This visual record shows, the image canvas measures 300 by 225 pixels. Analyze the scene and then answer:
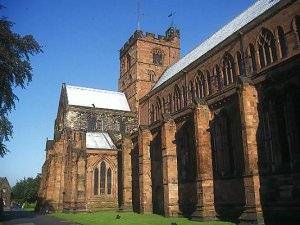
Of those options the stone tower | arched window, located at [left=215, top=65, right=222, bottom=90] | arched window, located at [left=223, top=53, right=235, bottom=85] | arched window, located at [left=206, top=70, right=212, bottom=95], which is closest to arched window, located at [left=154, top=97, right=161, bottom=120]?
the stone tower

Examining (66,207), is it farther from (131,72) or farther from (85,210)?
(131,72)

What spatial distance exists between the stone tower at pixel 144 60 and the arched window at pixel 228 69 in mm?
20828

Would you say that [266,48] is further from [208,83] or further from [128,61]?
[128,61]

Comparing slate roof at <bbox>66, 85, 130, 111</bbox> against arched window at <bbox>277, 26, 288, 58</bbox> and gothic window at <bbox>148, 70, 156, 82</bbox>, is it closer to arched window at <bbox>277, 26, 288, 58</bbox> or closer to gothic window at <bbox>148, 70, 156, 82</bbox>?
gothic window at <bbox>148, 70, 156, 82</bbox>

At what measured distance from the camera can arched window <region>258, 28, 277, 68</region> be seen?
22172mm

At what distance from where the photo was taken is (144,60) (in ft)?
157

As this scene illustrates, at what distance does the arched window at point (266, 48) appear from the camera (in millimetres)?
22172

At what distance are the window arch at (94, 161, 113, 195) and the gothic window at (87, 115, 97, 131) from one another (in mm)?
7203

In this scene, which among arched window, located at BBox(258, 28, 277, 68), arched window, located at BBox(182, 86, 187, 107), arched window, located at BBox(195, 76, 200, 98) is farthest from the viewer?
arched window, located at BBox(182, 86, 187, 107)

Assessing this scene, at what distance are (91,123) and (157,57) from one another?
14.6 meters

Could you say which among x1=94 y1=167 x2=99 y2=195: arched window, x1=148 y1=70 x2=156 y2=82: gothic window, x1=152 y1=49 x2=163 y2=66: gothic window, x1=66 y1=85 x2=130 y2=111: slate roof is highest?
x1=152 y1=49 x2=163 y2=66: gothic window

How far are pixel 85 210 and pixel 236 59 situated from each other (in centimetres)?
2201

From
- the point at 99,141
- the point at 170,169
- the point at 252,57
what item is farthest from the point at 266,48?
the point at 99,141

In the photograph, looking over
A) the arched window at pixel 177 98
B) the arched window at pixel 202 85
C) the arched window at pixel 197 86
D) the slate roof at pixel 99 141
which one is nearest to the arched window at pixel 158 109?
the arched window at pixel 177 98
